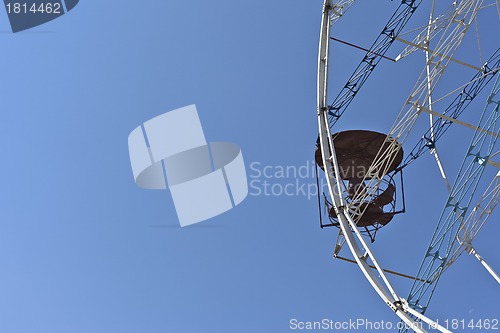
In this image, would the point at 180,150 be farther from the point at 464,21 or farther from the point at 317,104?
the point at 464,21

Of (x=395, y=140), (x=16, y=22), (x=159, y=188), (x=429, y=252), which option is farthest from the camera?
(x=159, y=188)

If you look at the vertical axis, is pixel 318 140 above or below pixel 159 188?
below

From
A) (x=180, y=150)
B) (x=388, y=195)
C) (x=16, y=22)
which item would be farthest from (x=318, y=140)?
(x=16, y=22)

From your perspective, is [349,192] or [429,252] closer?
[429,252]

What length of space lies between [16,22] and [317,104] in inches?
659

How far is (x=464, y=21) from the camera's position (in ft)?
95.8

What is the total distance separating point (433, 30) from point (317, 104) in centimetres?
639

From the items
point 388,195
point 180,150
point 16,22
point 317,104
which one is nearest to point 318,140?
point 317,104

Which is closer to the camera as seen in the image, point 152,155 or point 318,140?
point 318,140

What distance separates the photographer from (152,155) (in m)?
39.1

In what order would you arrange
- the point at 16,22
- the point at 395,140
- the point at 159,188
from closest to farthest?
the point at 395,140
the point at 16,22
the point at 159,188

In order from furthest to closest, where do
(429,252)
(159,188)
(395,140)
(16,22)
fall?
(159,188), (16,22), (395,140), (429,252)

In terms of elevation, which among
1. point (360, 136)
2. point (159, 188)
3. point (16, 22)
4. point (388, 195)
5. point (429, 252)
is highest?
point (16, 22)

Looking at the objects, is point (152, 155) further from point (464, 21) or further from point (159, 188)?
point (464, 21)
